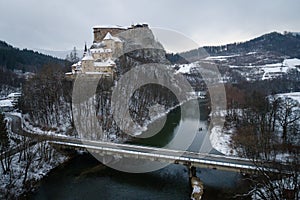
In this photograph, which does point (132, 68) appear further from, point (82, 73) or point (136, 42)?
point (136, 42)

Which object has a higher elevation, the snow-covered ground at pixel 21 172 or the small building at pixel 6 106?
the small building at pixel 6 106

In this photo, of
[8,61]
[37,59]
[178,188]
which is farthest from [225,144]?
[37,59]

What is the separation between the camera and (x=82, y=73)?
3366 centimetres

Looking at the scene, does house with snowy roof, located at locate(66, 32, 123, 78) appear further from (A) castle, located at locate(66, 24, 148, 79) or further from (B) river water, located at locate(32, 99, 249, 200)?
(B) river water, located at locate(32, 99, 249, 200)

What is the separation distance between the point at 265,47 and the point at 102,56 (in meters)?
134

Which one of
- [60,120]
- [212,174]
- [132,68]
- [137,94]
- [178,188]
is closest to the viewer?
[178,188]

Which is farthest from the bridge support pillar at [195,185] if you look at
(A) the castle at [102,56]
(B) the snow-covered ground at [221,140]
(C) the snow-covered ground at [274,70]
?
(C) the snow-covered ground at [274,70]

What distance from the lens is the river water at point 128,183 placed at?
41.2 ft

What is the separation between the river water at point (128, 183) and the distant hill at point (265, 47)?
10910cm

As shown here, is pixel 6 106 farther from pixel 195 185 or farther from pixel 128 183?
pixel 195 185

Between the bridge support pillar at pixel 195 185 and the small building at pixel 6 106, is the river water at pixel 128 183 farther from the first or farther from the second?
the small building at pixel 6 106

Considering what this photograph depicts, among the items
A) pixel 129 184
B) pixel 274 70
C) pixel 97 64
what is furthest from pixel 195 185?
pixel 274 70

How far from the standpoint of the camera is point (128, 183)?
1396 centimetres

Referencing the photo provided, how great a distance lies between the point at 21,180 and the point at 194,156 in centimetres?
948
